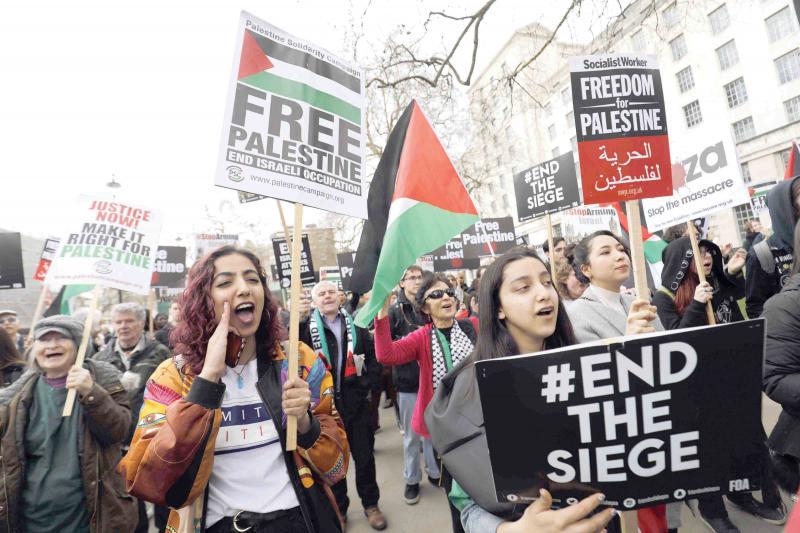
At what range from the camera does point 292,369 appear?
1.90m

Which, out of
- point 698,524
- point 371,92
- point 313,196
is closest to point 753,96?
point 371,92

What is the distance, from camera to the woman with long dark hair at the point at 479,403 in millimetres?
1271

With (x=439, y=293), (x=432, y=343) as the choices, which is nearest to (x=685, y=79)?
(x=439, y=293)

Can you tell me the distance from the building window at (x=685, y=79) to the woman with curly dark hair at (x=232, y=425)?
36.7m

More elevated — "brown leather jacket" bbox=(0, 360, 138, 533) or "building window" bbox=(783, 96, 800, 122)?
"building window" bbox=(783, 96, 800, 122)

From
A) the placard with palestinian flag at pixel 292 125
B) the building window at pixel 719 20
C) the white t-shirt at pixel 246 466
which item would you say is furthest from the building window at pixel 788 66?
the white t-shirt at pixel 246 466

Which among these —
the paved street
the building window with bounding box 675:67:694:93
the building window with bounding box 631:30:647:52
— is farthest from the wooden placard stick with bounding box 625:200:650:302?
the building window with bounding box 675:67:694:93

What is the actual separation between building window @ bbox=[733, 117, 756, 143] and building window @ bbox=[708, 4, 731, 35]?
5.80m

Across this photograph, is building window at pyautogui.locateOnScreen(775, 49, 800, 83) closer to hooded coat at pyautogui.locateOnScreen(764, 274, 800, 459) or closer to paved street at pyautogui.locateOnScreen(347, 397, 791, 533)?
paved street at pyautogui.locateOnScreen(347, 397, 791, 533)

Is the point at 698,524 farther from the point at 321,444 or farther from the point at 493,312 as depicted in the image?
the point at 321,444

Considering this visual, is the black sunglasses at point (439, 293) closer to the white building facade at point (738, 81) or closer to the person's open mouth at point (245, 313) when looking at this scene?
the person's open mouth at point (245, 313)

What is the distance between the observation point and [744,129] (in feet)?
90.0

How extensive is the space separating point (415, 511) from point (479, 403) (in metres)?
3.18

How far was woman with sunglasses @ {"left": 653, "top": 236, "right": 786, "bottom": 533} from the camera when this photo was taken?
3312 millimetres
